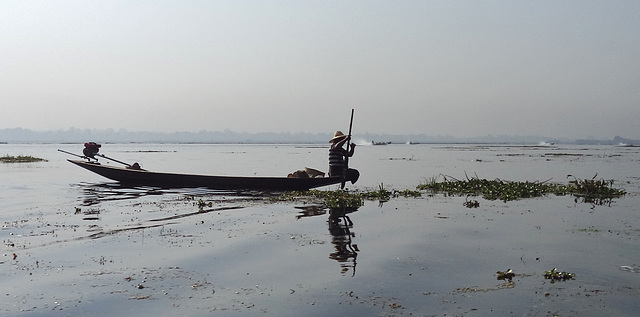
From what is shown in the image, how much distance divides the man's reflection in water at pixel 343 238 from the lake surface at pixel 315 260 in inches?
1.6

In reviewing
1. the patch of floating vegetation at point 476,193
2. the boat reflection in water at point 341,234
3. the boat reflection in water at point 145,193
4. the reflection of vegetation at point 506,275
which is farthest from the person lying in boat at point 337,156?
the reflection of vegetation at point 506,275

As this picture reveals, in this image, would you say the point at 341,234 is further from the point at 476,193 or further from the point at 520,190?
the point at 520,190

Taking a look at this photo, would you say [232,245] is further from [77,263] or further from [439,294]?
[439,294]

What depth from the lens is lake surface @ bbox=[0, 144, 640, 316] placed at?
7629 mm

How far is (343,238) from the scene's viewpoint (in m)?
13.1

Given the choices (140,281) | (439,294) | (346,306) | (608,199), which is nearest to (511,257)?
(439,294)

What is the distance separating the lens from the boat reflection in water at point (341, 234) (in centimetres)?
1048

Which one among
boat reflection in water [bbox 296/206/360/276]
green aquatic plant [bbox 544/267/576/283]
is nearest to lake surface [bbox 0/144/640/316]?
boat reflection in water [bbox 296/206/360/276]

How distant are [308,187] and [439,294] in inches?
633

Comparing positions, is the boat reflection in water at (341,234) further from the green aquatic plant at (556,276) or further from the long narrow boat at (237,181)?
the long narrow boat at (237,181)

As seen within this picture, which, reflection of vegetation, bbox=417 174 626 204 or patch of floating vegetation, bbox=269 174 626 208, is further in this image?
reflection of vegetation, bbox=417 174 626 204

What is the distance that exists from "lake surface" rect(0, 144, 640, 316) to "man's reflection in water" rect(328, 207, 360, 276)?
41mm

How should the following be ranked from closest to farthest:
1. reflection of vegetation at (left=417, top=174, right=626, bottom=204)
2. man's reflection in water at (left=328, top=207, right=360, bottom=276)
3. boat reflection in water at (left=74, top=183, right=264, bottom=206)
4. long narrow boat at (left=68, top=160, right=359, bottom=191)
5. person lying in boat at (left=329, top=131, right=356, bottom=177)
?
1. man's reflection in water at (left=328, top=207, right=360, bottom=276)
2. boat reflection in water at (left=74, top=183, right=264, bottom=206)
3. reflection of vegetation at (left=417, top=174, right=626, bottom=204)
4. person lying in boat at (left=329, top=131, right=356, bottom=177)
5. long narrow boat at (left=68, top=160, right=359, bottom=191)

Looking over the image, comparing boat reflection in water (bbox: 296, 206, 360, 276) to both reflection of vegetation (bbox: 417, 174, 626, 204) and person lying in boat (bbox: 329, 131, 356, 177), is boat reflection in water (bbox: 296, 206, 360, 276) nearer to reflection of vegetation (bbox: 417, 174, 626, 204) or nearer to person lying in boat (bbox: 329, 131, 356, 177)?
person lying in boat (bbox: 329, 131, 356, 177)
